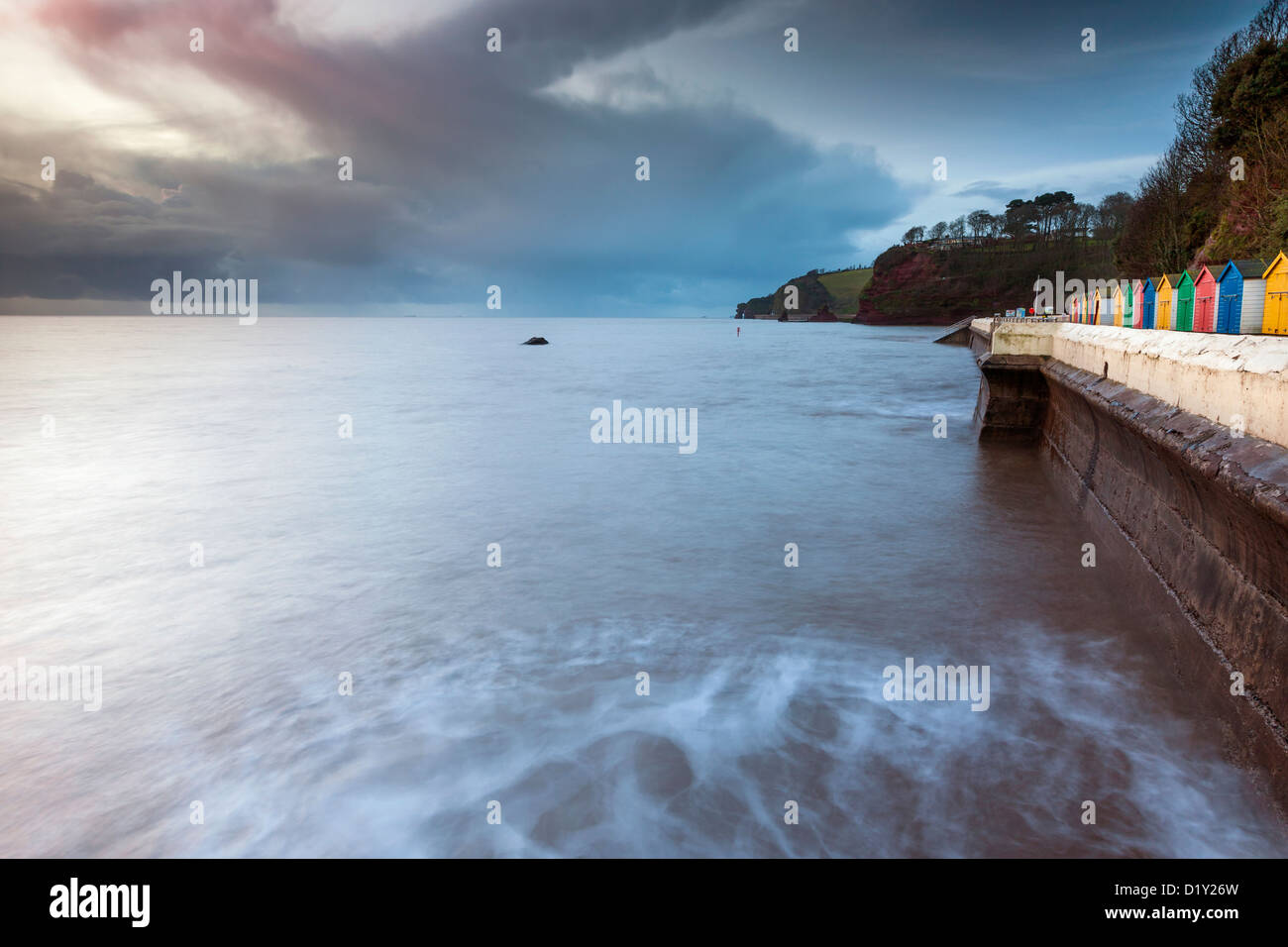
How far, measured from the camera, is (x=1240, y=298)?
640cm

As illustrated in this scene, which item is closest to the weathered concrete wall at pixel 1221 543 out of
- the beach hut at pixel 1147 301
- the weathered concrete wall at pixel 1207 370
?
the weathered concrete wall at pixel 1207 370

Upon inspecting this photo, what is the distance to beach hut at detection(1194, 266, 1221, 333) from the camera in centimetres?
701

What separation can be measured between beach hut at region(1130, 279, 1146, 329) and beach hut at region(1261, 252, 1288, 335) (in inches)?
161

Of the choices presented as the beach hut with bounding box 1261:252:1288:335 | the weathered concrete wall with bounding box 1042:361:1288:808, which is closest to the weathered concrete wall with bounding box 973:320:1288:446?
the weathered concrete wall with bounding box 1042:361:1288:808

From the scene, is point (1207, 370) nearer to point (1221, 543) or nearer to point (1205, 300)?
point (1221, 543)

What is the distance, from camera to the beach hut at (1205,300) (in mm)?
7012

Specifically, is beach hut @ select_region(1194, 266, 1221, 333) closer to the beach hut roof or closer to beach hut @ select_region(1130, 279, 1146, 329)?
the beach hut roof

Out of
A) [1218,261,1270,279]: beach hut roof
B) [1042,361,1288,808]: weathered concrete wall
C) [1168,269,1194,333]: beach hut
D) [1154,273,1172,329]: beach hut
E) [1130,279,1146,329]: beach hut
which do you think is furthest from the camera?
[1130,279,1146,329]: beach hut

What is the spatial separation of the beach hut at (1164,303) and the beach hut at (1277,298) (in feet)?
8.85

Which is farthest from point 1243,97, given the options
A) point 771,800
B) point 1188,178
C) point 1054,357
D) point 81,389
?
point 81,389

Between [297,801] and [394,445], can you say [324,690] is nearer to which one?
[297,801]

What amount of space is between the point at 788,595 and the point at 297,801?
15.4 feet

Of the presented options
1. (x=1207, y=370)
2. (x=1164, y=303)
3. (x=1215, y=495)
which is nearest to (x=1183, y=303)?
(x=1164, y=303)

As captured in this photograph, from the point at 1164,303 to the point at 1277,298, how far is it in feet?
11.1
